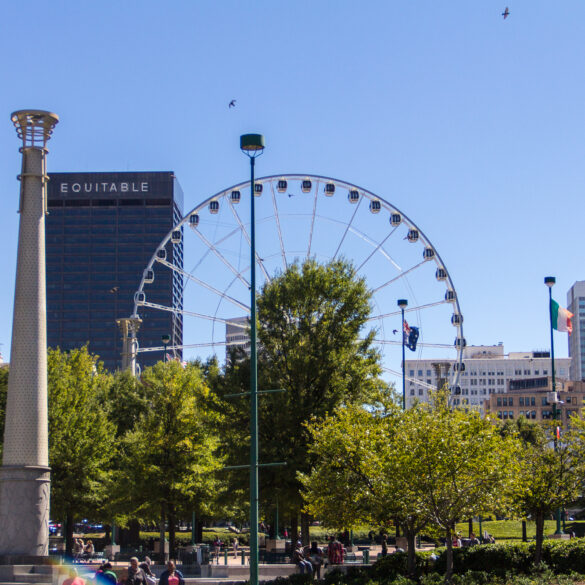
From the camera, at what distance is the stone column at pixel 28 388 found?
34469mm

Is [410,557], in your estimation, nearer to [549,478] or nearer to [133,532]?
[549,478]

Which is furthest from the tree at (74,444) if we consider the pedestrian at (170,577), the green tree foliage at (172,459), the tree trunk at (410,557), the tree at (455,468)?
the pedestrian at (170,577)

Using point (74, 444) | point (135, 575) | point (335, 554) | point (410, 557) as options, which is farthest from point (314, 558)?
point (74, 444)

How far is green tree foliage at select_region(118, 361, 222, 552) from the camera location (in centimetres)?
4612

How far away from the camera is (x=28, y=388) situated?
35656 mm

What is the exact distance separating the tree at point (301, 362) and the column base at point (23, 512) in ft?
27.2

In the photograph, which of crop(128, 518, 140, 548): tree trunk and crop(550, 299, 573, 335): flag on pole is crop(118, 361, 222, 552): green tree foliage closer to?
crop(550, 299, 573, 335): flag on pole

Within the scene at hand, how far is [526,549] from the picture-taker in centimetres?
3070

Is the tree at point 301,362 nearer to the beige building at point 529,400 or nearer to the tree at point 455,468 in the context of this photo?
the tree at point 455,468

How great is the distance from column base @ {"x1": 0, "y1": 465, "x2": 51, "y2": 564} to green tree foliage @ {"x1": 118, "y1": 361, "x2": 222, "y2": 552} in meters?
10.8

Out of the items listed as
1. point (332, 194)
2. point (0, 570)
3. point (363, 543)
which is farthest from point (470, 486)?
point (363, 543)

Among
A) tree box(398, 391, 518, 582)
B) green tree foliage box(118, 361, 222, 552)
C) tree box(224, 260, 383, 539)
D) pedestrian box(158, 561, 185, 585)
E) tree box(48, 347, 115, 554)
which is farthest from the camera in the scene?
tree box(48, 347, 115, 554)

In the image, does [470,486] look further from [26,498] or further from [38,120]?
[38,120]

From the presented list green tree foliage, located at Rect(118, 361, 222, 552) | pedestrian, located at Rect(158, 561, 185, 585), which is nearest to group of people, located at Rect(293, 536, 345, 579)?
green tree foliage, located at Rect(118, 361, 222, 552)
